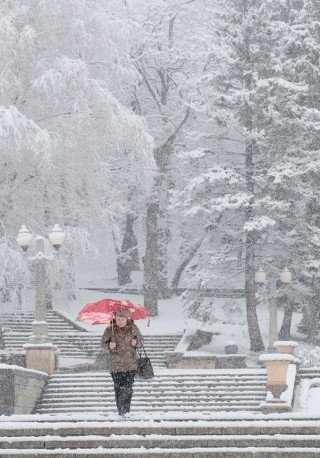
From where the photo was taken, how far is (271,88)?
118ft

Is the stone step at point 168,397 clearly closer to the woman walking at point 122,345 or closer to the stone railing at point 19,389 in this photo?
the stone railing at point 19,389

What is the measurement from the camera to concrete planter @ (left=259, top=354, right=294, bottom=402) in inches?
950

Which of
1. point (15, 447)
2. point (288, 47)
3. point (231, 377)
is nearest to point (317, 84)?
point (288, 47)

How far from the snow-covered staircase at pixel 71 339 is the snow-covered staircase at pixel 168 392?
6.43 m

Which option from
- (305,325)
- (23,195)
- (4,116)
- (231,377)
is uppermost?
(4,116)

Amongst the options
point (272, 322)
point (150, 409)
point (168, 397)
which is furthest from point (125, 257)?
point (150, 409)

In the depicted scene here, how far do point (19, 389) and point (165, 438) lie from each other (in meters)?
11.3

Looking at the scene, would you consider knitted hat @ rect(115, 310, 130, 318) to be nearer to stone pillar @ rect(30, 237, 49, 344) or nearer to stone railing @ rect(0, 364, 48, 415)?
stone railing @ rect(0, 364, 48, 415)

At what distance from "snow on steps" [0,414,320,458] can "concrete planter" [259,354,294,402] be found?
795 centimetres

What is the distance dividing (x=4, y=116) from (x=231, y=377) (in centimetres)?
877

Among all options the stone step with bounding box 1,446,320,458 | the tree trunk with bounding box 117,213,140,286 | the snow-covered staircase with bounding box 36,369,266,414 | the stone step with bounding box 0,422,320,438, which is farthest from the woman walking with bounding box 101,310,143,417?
the tree trunk with bounding box 117,213,140,286

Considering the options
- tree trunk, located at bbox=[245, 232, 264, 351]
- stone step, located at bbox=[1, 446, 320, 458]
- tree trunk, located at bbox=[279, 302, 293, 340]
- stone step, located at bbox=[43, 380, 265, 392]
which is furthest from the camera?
tree trunk, located at bbox=[279, 302, 293, 340]

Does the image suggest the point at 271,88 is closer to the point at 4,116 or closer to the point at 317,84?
the point at 317,84

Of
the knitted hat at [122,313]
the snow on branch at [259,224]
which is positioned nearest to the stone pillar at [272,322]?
the snow on branch at [259,224]
